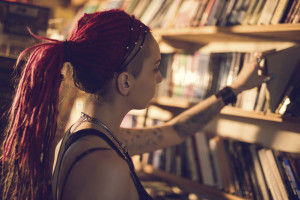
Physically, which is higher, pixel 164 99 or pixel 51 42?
pixel 51 42

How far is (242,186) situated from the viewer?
147cm

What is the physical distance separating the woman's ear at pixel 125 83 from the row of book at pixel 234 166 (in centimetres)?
76

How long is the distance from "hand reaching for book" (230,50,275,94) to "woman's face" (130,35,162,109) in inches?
17.3

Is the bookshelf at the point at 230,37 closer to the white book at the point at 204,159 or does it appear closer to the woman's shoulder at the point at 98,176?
the white book at the point at 204,159

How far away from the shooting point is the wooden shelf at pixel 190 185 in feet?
5.05

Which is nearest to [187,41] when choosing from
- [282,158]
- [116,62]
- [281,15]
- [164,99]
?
[164,99]

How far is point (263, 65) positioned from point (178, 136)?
0.50m

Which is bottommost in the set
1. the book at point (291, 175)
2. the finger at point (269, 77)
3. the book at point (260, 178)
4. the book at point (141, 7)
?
the book at point (260, 178)

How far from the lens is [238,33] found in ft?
4.70

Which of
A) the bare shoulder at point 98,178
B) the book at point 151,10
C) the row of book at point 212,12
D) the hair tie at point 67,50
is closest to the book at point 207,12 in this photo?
the row of book at point 212,12

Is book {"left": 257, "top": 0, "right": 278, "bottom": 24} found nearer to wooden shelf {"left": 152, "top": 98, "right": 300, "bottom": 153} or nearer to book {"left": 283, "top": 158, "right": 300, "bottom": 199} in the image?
wooden shelf {"left": 152, "top": 98, "right": 300, "bottom": 153}

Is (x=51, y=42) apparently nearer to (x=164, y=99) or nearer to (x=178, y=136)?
(x=178, y=136)

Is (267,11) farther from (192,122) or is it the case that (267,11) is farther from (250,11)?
(192,122)

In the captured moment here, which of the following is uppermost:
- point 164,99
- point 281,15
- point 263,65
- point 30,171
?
point 281,15
